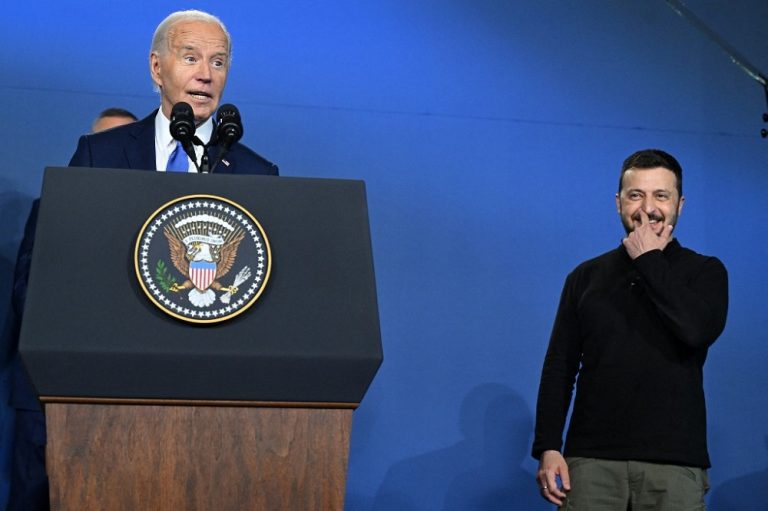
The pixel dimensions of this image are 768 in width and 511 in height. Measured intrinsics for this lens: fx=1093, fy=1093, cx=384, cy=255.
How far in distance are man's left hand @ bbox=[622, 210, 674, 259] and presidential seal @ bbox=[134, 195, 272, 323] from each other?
1192mm

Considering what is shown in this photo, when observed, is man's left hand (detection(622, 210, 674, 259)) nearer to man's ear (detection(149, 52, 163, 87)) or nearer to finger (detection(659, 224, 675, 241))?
finger (detection(659, 224, 675, 241))

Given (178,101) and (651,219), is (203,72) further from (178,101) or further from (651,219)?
(651,219)

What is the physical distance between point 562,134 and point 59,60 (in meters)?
1.83

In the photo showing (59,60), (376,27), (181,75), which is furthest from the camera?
(376,27)

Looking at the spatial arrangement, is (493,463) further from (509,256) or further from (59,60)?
(59,60)

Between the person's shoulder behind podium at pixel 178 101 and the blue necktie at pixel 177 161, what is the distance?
0.5 inches

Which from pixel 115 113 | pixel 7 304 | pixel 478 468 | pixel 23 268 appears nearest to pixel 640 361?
pixel 478 468

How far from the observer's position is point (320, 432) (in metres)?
1.53

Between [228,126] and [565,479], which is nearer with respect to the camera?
[228,126]

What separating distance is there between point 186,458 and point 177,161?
845 millimetres

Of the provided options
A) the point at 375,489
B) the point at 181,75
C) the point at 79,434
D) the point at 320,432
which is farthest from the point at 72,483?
the point at 375,489

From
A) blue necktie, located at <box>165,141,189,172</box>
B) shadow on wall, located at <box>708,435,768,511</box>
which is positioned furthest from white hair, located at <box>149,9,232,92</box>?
shadow on wall, located at <box>708,435,768,511</box>

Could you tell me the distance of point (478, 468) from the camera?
3857 mm

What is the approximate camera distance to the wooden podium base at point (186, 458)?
57.9 inches
